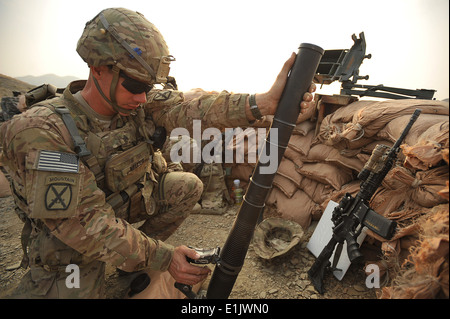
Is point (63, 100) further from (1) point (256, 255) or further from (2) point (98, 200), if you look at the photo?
(1) point (256, 255)

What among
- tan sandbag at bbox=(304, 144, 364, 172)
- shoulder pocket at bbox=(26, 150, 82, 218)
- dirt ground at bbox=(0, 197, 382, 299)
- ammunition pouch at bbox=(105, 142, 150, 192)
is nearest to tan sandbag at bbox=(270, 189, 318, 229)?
dirt ground at bbox=(0, 197, 382, 299)

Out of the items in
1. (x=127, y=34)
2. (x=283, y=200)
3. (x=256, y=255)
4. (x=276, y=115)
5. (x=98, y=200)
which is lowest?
(x=256, y=255)

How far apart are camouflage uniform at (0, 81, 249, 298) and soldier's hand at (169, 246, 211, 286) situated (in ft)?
0.20

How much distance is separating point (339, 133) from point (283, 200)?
119 centimetres

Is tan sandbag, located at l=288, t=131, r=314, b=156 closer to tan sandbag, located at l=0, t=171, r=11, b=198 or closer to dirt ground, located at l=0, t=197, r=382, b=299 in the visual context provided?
dirt ground, located at l=0, t=197, r=382, b=299

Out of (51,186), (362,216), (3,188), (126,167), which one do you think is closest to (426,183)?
(362,216)

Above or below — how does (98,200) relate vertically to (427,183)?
below

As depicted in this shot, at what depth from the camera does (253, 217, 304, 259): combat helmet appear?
2.62 meters

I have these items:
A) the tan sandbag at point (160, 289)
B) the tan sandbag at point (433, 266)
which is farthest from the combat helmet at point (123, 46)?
the tan sandbag at point (433, 266)

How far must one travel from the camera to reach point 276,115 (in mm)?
1569

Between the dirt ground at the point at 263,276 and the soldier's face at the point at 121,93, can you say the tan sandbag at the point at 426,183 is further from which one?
the soldier's face at the point at 121,93

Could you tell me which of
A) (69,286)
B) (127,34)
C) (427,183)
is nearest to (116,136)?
(127,34)

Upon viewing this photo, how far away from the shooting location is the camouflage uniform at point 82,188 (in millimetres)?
1453

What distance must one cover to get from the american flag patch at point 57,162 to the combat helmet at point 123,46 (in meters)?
0.57
